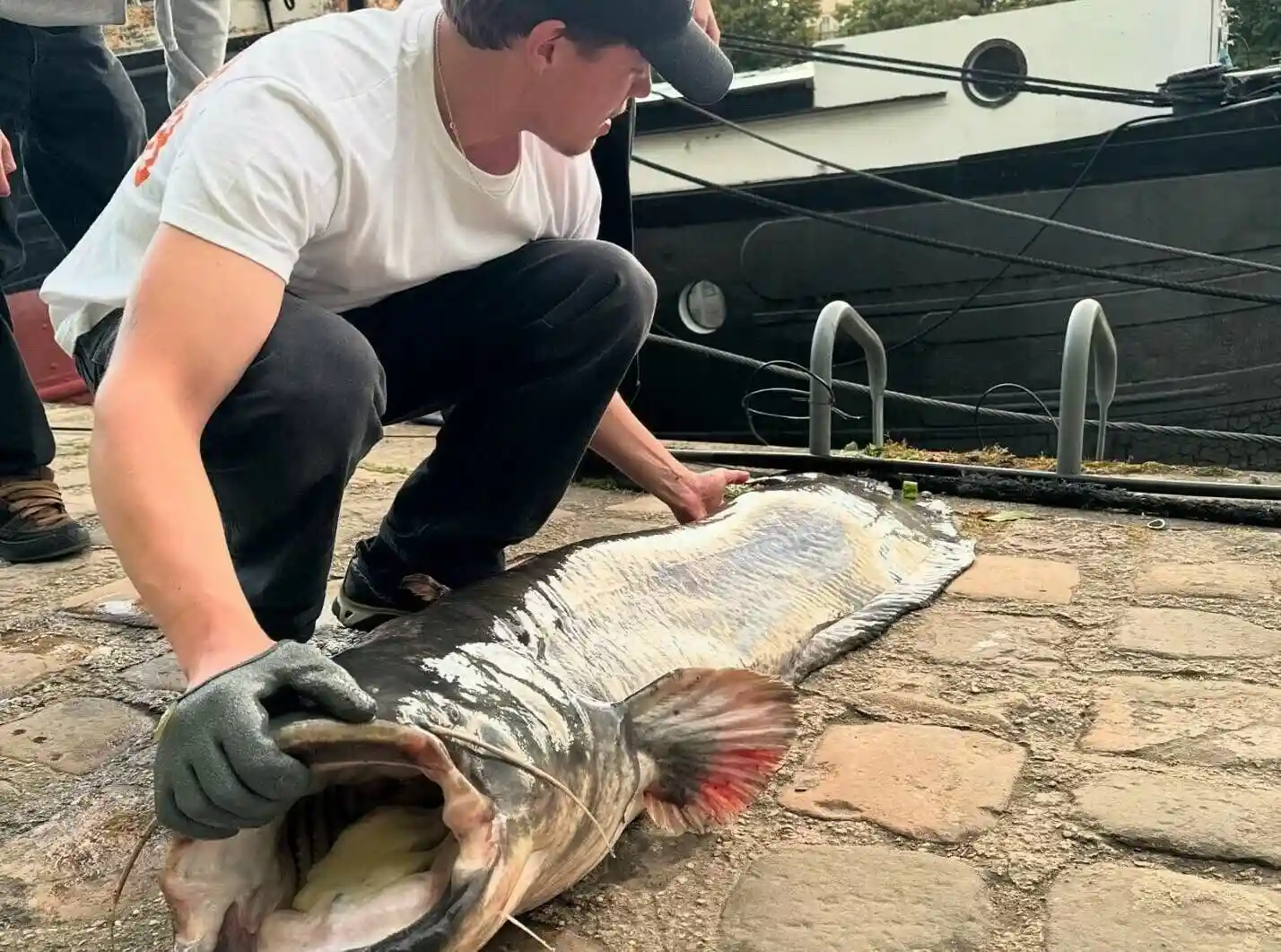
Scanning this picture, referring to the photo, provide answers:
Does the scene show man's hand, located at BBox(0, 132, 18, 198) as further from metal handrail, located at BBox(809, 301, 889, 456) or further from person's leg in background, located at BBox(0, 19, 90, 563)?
metal handrail, located at BBox(809, 301, 889, 456)

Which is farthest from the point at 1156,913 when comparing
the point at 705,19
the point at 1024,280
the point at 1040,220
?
the point at 1024,280

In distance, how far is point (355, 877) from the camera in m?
1.25

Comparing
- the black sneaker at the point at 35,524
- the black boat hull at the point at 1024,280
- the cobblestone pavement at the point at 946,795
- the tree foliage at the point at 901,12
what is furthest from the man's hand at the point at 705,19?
the tree foliage at the point at 901,12

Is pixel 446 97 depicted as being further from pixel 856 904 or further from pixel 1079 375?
pixel 1079 375

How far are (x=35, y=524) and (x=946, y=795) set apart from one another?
9.02 ft

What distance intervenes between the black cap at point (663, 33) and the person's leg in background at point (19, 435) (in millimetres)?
2243

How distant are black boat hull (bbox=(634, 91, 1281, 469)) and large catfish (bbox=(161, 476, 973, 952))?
5.58 meters

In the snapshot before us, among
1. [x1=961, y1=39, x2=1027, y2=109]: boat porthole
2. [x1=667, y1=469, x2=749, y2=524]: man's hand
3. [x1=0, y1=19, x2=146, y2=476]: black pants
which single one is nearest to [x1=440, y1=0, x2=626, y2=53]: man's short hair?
[x1=667, y1=469, x2=749, y2=524]: man's hand

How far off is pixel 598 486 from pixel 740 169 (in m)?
5.48

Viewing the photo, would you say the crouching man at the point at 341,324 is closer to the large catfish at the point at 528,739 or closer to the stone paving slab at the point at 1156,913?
the large catfish at the point at 528,739

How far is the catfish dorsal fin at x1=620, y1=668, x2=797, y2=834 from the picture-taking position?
5.64 feet

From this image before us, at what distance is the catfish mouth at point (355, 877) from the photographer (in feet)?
3.82

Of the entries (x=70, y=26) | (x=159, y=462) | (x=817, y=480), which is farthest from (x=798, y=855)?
(x=70, y=26)

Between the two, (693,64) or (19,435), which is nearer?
(693,64)
